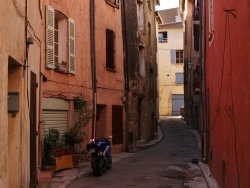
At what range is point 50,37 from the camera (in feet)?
47.1

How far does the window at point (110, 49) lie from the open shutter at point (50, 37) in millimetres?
5384

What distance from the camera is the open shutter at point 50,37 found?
46.4ft

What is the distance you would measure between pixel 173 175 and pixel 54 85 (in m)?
4.61

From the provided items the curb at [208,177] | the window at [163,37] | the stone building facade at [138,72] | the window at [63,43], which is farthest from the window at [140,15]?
the window at [163,37]

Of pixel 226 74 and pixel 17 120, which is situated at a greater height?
pixel 226 74

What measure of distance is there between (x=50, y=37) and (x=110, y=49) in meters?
5.84

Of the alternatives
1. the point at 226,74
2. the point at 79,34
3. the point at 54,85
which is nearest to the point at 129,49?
the point at 79,34

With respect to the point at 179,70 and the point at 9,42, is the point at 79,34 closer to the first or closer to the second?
the point at 9,42

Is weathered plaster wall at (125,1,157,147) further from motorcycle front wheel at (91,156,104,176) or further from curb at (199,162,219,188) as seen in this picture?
motorcycle front wheel at (91,156,104,176)

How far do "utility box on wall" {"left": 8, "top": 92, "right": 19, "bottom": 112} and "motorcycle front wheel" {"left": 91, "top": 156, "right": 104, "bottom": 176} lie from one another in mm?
5629

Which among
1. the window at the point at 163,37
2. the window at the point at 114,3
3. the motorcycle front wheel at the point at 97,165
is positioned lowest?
the motorcycle front wheel at the point at 97,165

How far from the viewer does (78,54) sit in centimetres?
1653

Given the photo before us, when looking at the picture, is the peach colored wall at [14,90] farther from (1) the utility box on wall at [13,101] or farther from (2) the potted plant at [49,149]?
(2) the potted plant at [49,149]

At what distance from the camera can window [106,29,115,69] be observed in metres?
19.7
